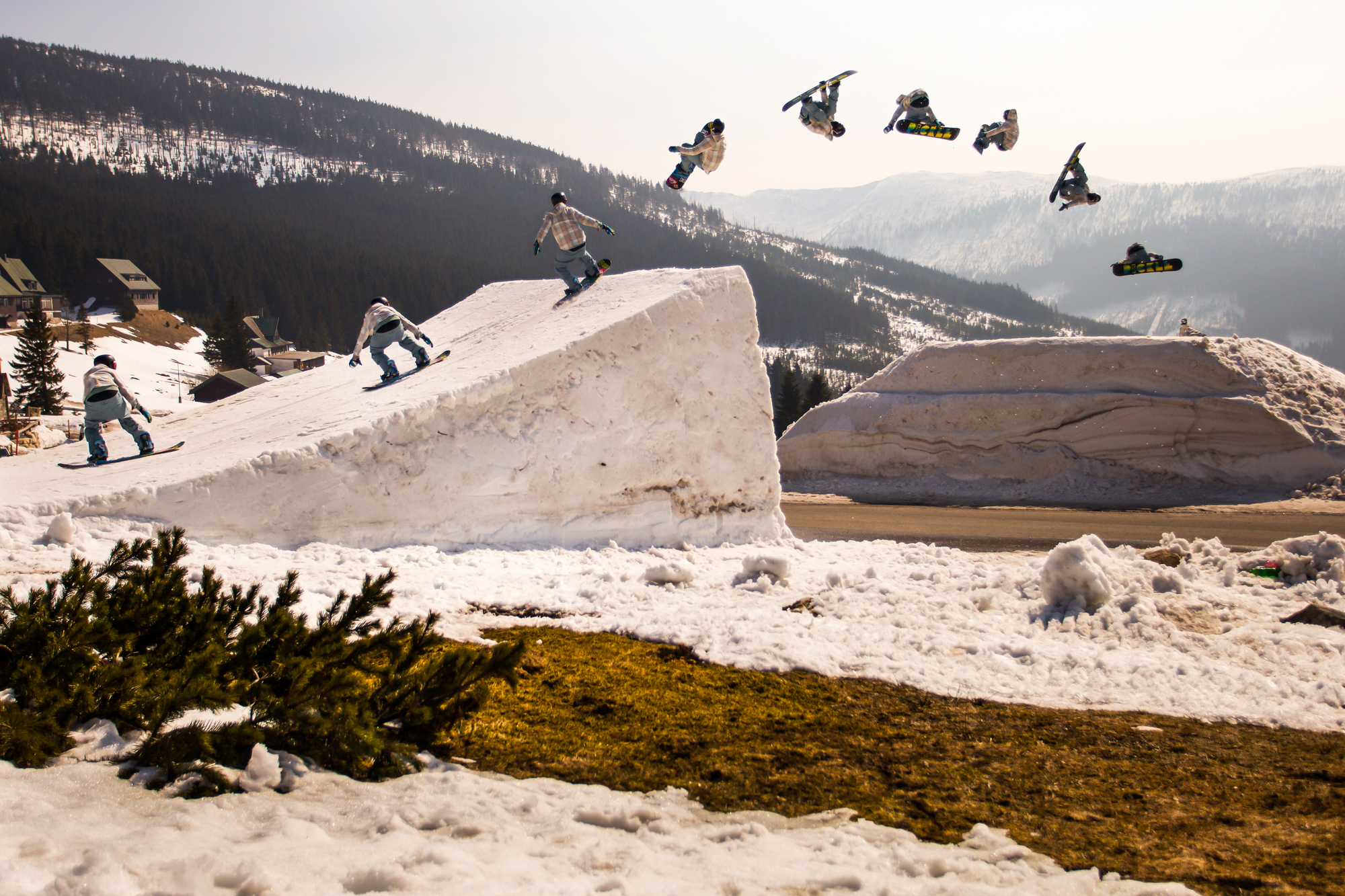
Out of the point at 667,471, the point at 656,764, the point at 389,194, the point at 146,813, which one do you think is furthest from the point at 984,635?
the point at 389,194

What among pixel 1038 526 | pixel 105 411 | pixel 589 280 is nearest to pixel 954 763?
pixel 589 280

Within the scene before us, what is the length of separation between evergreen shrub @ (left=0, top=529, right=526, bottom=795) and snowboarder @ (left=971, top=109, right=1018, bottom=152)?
993cm

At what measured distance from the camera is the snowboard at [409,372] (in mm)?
9195

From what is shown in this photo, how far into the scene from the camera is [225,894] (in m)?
2.08

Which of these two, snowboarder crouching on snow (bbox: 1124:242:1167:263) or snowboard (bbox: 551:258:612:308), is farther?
snowboarder crouching on snow (bbox: 1124:242:1167:263)

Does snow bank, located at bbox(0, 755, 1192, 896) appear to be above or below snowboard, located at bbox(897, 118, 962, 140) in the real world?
below

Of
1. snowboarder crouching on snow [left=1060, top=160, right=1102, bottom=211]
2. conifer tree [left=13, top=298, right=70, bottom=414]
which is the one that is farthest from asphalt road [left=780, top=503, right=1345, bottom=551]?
conifer tree [left=13, top=298, right=70, bottom=414]

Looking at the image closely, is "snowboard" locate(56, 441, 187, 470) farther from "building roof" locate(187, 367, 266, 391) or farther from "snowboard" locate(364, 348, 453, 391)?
"building roof" locate(187, 367, 266, 391)

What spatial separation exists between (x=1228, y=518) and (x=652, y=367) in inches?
482

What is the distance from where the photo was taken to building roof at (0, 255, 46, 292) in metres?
64.0

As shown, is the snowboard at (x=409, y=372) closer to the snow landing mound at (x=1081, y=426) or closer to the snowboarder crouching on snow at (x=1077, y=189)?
the snowboarder crouching on snow at (x=1077, y=189)

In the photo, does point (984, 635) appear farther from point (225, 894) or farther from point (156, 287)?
point (156, 287)

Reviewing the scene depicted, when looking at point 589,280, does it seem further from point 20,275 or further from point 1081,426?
point 20,275

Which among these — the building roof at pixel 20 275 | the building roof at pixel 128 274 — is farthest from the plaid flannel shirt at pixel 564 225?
the building roof at pixel 128 274
